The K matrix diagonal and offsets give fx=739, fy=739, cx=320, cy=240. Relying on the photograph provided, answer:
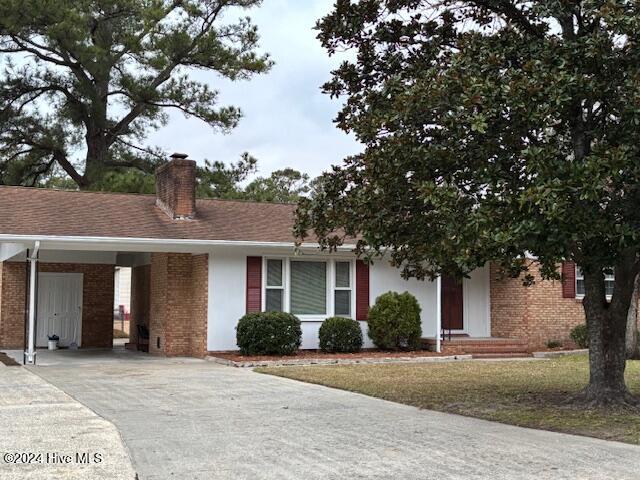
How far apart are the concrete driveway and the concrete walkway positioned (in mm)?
242

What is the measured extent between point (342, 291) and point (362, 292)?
54cm

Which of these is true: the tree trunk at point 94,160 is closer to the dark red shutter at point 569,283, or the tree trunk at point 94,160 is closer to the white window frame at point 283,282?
the white window frame at point 283,282

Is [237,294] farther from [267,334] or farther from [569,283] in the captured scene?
[569,283]

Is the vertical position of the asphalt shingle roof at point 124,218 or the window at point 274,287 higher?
the asphalt shingle roof at point 124,218

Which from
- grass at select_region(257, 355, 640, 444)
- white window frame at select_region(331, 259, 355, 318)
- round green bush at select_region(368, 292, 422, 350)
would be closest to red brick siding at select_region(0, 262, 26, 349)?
white window frame at select_region(331, 259, 355, 318)

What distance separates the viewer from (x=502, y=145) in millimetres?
8633

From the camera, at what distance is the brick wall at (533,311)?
20859 millimetres

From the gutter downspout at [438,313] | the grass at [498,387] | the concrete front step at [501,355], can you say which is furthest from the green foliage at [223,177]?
the grass at [498,387]

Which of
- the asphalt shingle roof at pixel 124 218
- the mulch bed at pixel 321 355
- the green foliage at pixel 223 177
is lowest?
the mulch bed at pixel 321 355

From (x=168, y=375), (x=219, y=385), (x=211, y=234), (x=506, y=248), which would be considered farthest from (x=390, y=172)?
(x=211, y=234)

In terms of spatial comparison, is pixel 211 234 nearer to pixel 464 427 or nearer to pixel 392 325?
pixel 392 325

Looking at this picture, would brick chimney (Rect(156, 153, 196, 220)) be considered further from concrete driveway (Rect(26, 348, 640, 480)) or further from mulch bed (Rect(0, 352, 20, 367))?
concrete driveway (Rect(26, 348, 640, 480))

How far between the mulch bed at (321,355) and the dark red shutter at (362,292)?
1.03 metres

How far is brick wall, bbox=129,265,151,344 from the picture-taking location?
2100 cm
